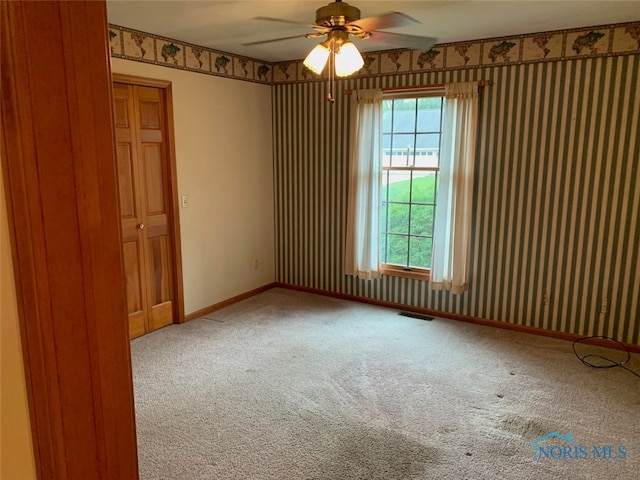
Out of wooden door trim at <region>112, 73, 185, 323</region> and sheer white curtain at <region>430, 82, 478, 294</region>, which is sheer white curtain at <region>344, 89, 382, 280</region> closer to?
sheer white curtain at <region>430, 82, 478, 294</region>

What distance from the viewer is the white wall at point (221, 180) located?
4250 mm

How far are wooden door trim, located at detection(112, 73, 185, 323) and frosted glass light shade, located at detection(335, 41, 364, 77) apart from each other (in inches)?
79.3

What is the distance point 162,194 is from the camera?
4156mm

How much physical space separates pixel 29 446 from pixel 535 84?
13.7ft

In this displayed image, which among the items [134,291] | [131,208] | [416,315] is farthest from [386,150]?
[134,291]

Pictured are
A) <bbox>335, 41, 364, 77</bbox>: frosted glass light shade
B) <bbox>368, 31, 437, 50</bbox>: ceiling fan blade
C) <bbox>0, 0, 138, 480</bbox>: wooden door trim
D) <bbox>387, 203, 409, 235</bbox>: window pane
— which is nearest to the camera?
<bbox>0, 0, 138, 480</bbox>: wooden door trim

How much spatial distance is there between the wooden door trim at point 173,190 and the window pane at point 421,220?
90.9 inches

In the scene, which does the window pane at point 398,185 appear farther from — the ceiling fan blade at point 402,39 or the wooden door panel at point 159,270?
the wooden door panel at point 159,270

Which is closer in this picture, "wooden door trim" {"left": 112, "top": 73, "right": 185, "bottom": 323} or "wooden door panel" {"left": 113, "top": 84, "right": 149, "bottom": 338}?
"wooden door panel" {"left": 113, "top": 84, "right": 149, "bottom": 338}

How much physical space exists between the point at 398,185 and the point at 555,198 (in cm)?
145

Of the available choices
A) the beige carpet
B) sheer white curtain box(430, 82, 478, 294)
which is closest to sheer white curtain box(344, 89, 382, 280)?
sheer white curtain box(430, 82, 478, 294)

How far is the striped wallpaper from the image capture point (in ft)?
11.9

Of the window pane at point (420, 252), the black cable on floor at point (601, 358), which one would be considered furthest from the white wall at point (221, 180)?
the black cable on floor at point (601, 358)

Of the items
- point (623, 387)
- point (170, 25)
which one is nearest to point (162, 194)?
point (170, 25)
